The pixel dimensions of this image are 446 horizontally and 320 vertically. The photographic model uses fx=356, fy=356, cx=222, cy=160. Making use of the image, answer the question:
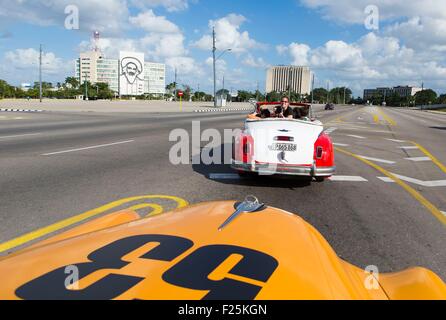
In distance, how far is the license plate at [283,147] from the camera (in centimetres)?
593

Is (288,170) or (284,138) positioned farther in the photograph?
(284,138)

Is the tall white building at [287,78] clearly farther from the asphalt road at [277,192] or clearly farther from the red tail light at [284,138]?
the red tail light at [284,138]

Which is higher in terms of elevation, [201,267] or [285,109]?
[285,109]

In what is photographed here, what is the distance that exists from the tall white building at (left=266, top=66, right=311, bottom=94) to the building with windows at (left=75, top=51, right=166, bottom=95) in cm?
5174

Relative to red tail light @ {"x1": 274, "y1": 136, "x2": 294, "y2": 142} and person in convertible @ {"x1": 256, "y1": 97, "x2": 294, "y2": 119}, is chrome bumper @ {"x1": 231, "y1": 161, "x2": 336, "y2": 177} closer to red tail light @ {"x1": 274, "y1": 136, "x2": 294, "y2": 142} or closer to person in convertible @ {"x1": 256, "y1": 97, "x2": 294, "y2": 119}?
red tail light @ {"x1": 274, "y1": 136, "x2": 294, "y2": 142}

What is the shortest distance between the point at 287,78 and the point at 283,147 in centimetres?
15009

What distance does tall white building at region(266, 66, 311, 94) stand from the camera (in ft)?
486

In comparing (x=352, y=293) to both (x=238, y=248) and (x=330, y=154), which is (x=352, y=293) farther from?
(x=330, y=154)

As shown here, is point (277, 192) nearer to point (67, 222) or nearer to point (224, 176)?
point (224, 176)

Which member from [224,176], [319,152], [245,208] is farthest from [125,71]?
[245,208]

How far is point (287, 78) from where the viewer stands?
14975 cm
